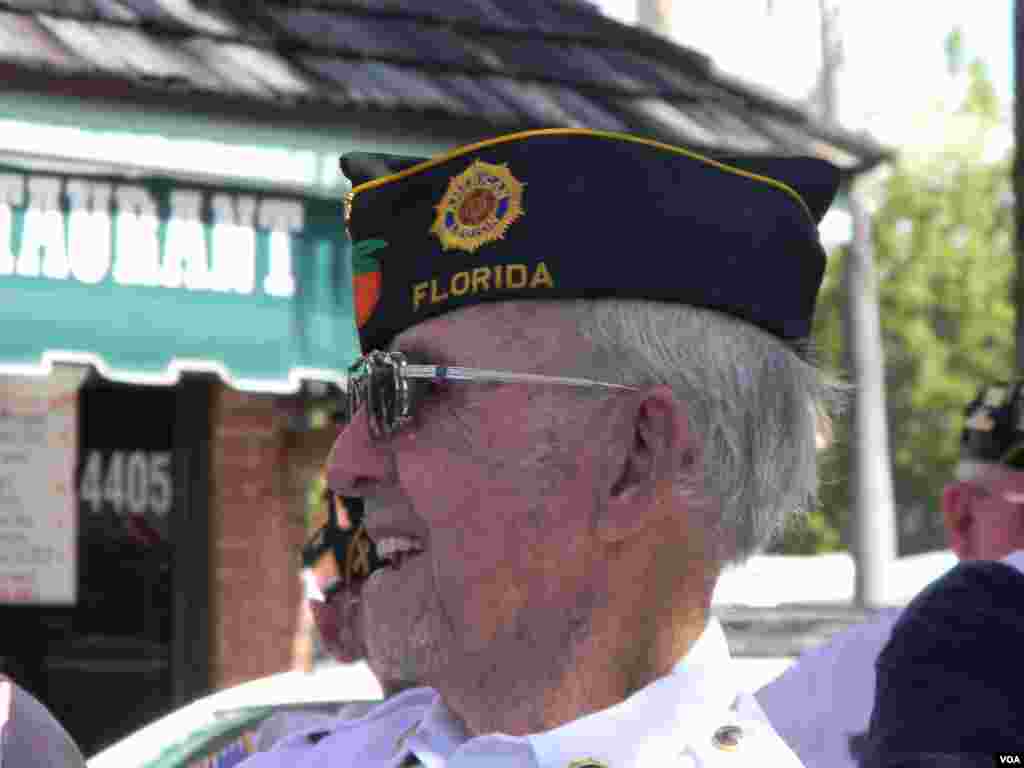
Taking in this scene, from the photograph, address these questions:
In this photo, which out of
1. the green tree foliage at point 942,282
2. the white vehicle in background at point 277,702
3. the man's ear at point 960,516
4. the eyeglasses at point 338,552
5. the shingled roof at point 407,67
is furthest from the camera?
the green tree foliage at point 942,282

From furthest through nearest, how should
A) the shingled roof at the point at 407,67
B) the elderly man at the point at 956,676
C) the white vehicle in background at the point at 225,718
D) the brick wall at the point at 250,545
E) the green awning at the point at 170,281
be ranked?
the brick wall at the point at 250,545 → the shingled roof at the point at 407,67 → the green awning at the point at 170,281 → the white vehicle in background at the point at 225,718 → the elderly man at the point at 956,676

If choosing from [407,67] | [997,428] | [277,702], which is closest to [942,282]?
[407,67]

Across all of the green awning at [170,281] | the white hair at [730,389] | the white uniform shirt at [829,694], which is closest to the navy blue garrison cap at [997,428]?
the white uniform shirt at [829,694]

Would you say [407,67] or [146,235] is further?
[407,67]

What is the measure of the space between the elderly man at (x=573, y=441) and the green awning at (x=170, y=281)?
149 inches

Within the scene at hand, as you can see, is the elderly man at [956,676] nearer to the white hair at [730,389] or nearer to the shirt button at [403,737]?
the white hair at [730,389]

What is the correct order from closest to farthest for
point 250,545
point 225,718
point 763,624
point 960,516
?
point 225,718 → point 960,516 → point 763,624 → point 250,545

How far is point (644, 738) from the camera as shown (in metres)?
1.97

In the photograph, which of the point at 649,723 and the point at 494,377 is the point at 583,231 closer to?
the point at 494,377

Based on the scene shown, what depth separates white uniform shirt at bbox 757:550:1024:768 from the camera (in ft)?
8.66

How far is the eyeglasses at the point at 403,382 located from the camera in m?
2.03

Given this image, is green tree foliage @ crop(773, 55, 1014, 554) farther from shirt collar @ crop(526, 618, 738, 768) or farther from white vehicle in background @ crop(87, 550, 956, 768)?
shirt collar @ crop(526, 618, 738, 768)

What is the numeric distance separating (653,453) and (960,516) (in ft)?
7.44

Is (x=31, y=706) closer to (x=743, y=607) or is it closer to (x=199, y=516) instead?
(x=743, y=607)
